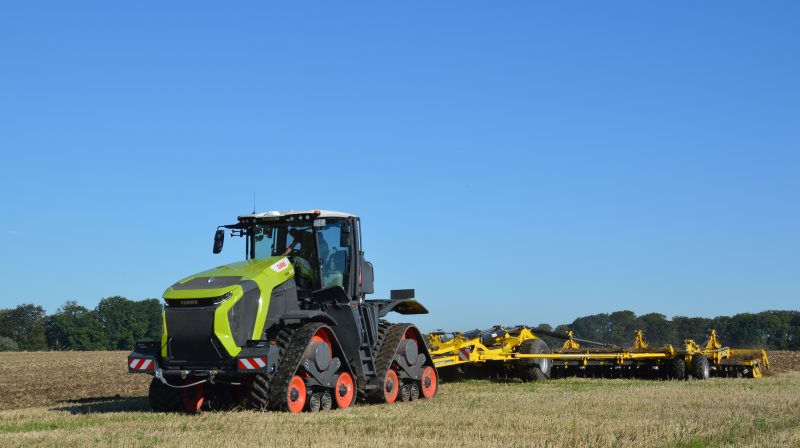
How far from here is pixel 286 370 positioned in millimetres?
12281

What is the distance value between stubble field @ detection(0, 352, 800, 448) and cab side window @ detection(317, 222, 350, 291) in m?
2.01

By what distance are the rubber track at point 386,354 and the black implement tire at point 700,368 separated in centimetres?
755

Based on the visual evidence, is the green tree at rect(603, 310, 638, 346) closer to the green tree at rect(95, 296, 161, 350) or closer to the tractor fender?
the tractor fender

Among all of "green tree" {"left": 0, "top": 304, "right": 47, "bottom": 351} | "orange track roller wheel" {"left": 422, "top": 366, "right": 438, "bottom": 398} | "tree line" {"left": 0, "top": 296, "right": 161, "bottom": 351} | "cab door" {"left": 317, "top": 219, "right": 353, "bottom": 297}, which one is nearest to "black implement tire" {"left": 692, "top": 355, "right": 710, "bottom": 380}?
"orange track roller wheel" {"left": 422, "top": 366, "right": 438, "bottom": 398}

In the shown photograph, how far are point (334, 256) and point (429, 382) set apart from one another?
3238mm

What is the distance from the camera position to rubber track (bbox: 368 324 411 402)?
14.3m

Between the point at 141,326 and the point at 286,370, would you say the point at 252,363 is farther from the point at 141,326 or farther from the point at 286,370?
the point at 141,326

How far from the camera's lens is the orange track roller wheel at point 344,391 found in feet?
43.9

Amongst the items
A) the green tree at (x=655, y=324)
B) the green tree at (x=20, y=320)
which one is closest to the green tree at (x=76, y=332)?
the green tree at (x=20, y=320)

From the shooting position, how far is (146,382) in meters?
22.1

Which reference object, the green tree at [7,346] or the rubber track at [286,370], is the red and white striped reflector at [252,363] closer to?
the rubber track at [286,370]

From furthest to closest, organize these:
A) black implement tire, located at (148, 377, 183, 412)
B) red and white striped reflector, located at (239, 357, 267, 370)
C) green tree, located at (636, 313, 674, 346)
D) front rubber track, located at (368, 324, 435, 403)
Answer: green tree, located at (636, 313, 674, 346), front rubber track, located at (368, 324, 435, 403), black implement tire, located at (148, 377, 183, 412), red and white striped reflector, located at (239, 357, 267, 370)

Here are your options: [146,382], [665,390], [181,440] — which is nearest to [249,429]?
[181,440]

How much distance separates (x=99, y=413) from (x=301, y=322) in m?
3.02
